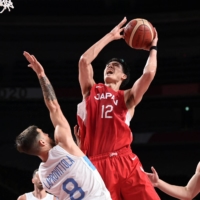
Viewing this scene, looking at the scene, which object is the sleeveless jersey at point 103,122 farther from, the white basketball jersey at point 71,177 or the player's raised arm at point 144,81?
the white basketball jersey at point 71,177

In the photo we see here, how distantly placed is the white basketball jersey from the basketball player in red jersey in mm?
405

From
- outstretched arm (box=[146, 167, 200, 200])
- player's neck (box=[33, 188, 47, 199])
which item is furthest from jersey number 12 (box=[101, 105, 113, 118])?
player's neck (box=[33, 188, 47, 199])

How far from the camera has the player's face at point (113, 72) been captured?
4.44m

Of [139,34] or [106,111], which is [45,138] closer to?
[106,111]

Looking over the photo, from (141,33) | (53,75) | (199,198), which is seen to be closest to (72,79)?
(53,75)

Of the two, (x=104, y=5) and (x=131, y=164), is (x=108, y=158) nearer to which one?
(x=131, y=164)

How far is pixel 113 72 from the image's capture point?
4.45m

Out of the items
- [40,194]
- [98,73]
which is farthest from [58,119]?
[98,73]

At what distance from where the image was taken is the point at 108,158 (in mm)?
4109

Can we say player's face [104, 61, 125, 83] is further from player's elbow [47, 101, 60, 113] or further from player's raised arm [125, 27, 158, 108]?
player's elbow [47, 101, 60, 113]

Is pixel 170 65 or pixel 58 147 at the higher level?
pixel 170 65

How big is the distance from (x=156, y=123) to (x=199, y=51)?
2222 millimetres

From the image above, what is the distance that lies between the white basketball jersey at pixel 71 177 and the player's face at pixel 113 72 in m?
1.05

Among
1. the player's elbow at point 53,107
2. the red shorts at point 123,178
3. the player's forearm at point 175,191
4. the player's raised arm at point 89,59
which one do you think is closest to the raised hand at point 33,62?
the player's elbow at point 53,107
